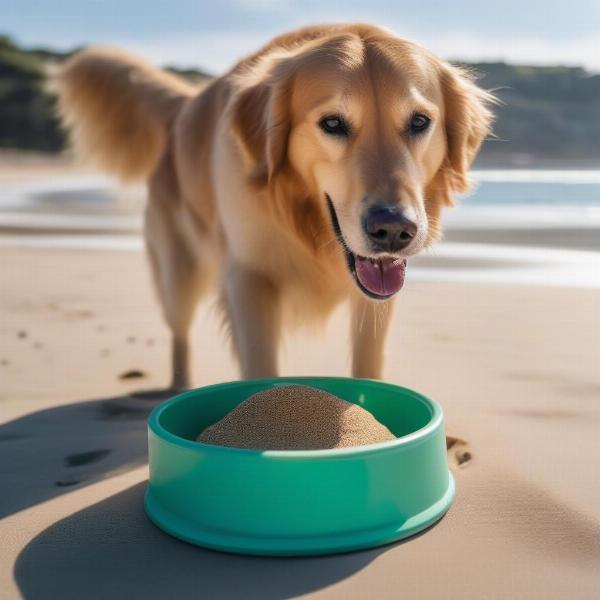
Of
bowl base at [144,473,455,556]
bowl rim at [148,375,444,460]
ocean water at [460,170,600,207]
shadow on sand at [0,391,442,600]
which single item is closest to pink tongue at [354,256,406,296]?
bowl rim at [148,375,444,460]

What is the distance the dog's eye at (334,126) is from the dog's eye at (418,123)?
0.18 meters

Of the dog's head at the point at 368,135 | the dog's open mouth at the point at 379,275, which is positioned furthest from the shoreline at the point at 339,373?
the dog's head at the point at 368,135

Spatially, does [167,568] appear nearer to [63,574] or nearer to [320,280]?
[63,574]

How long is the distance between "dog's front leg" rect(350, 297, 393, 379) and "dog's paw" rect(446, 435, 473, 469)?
15.2 inches

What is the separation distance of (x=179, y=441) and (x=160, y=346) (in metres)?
2.33

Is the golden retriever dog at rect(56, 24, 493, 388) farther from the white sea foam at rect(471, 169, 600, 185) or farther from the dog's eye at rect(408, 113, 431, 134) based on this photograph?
the white sea foam at rect(471, 169, 600, 185)

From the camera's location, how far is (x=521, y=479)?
6.79 feet

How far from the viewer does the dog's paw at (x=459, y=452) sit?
223cm

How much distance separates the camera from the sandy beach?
1.56 meters

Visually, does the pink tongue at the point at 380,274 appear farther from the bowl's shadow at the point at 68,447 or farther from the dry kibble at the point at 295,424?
the bowl's shadow at the point at 68,447

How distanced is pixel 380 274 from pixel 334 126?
42 cm

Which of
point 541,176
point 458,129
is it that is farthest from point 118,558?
point 541,176

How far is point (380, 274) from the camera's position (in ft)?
7.06

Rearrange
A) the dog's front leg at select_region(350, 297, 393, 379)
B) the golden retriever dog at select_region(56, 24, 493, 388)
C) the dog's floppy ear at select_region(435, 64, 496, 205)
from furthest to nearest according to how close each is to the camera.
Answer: the dog's front leg at select_region(350, 297, 393, 379)
the dog's floppy ear at select_region(435, 64, 496, 205)
the golden retriever dog at select_region(56, 24, 493, 388)
